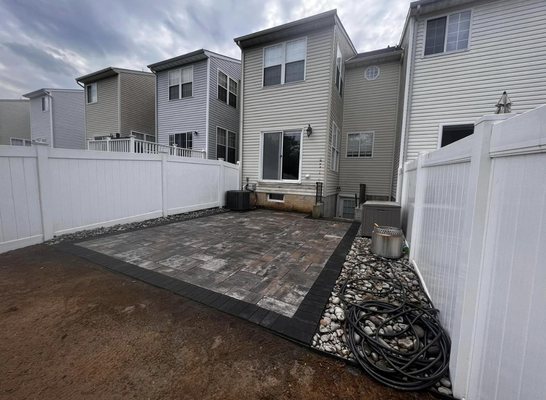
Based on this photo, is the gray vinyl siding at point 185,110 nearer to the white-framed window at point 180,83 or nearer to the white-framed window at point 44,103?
the white-framed window at point 180,83

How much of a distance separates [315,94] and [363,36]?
5.88 metres

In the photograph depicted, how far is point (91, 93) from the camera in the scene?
1296cm

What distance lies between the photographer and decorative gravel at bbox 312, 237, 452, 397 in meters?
1.87

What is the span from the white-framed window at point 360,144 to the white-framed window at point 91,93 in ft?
44.8

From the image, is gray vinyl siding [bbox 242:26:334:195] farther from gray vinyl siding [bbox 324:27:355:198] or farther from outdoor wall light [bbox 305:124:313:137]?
gray vinyl siding [bbox 324:27:355:198]

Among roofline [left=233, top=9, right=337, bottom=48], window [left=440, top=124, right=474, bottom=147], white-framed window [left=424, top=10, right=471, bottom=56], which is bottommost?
→ window [left=440, top=124, right=474, bottom=147]

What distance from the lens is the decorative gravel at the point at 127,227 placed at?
14.5ft

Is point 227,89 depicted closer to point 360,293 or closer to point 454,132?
point 454,132

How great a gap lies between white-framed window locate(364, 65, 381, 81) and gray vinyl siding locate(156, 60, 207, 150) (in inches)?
268

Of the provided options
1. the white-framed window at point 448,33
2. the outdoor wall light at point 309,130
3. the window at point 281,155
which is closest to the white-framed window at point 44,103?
the window at point 281,155

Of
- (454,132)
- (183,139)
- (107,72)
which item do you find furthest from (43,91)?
(454,132)

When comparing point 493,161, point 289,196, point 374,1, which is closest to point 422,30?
point 374,1

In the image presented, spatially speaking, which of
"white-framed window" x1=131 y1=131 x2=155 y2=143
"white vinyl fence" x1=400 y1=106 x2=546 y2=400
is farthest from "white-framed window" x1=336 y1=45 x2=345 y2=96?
"white-framed window" x1=131 y1=131 x2=155 y2=143

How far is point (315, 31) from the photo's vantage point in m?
7.50
